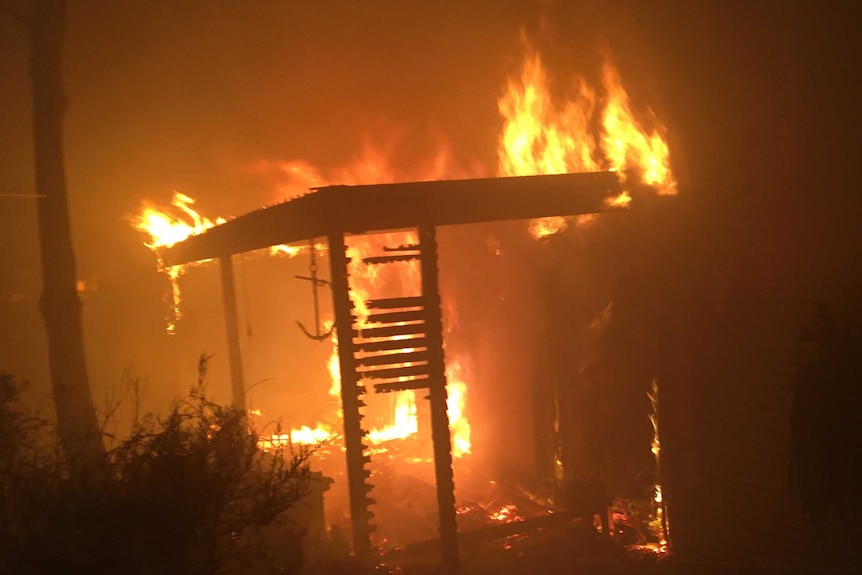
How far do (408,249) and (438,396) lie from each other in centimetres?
191

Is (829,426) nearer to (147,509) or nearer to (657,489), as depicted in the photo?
(657,489)

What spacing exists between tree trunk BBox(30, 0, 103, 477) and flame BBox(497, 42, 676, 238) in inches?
346

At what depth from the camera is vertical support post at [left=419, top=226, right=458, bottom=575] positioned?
26.9 feet

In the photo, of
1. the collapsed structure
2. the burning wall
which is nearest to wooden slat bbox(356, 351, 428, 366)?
the collapsed structure

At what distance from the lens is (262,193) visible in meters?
19.9

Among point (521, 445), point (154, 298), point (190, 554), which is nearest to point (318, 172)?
point (154, 298)

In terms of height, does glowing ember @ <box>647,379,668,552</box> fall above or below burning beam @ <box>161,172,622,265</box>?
below

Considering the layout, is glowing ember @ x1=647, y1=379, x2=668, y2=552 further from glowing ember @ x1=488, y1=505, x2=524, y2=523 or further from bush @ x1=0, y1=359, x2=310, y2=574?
bush @ x1=0, y1=359, x2=310, y2=574

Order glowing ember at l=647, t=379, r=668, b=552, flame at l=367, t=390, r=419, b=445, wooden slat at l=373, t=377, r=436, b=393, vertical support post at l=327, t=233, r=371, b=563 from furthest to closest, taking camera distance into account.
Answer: flame at l=367, t=390, r=419, b=445 → glowing ember at l=647, t=379, r=668, b=552 → wooden slat at l=373, t=377, r=436, b=393 → vertical support post at l=327, t=233, r=371, b=563

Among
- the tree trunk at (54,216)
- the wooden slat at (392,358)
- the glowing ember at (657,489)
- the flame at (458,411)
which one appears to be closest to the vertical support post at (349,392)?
the wooden slat at (392,358)

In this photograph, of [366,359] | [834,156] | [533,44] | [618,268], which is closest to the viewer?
[834,156]

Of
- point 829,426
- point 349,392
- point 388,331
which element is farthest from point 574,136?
point 829,426

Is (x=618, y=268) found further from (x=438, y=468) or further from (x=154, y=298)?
(x=154, y=298)

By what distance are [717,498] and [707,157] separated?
4.39 meters
